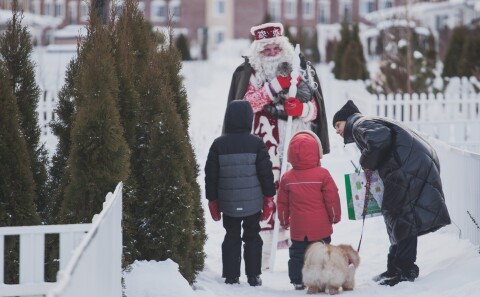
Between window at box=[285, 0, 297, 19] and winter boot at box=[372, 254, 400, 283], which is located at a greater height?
window at box=[285, 0, 297, 19]

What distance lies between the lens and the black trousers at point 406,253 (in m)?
7.45

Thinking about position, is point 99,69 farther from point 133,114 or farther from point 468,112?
point 468,112

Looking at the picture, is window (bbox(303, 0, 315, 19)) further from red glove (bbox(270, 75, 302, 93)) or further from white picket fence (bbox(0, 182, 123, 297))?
white picket fence (bbox(0, 182, 123, 297))

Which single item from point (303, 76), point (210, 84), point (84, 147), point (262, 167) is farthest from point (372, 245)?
A: point (210, 84)

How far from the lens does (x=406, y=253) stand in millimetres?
7445

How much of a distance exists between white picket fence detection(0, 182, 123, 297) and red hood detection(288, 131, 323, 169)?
2.01m

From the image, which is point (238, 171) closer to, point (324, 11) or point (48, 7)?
point (324, 11)

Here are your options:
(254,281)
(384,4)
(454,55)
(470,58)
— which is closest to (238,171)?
(254,281)

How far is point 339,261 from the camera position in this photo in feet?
23.1

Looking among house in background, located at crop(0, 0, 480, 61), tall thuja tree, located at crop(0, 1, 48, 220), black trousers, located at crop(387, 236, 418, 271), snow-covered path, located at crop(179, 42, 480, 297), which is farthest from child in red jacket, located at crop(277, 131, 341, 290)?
house in background, located at crop(0, 0, 480, 61)

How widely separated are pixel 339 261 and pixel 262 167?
926 millimetres

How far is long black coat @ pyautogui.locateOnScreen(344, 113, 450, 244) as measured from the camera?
Answer: 290 inches

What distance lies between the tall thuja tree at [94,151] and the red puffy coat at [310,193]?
1.73 metres

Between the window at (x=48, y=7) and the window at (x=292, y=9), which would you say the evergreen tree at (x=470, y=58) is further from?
the window at (x=48, y=7)
